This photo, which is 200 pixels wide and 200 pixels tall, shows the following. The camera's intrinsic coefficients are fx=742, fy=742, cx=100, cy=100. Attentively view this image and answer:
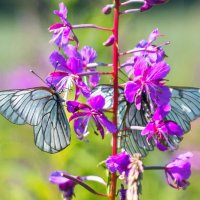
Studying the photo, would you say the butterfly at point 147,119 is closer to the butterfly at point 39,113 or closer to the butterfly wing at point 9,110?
the butterfly at point 39,113

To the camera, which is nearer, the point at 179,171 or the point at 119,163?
the point at 119,163

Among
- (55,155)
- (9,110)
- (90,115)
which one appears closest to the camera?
(90,115)

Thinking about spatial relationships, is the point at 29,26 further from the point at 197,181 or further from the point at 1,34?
the point at 1,34

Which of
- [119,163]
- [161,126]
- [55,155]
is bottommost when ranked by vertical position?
[55,155]

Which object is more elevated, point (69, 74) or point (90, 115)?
point (69, 74)

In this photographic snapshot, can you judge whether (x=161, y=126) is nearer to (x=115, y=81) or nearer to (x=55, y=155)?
(x=115, y=81)

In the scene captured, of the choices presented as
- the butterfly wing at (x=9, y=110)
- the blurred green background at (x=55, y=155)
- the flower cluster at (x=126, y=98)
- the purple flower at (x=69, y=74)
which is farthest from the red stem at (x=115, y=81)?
the blurred green background at (x=55, y=155)

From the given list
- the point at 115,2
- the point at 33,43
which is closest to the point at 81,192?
the point at 115,2

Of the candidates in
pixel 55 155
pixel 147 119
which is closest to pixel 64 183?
pixel 147 119
